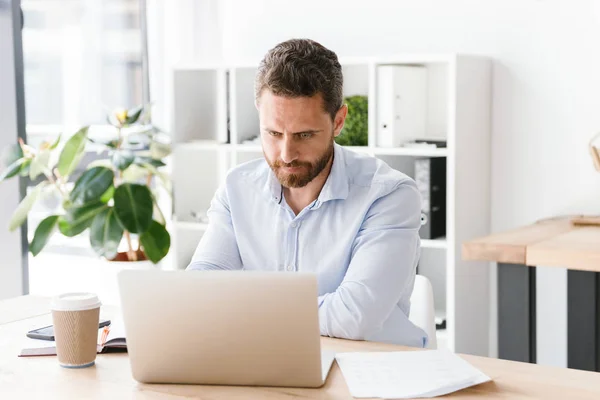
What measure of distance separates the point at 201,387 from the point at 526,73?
2.47 m

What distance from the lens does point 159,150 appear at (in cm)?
414

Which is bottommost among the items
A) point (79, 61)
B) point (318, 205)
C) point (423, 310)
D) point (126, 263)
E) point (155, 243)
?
point (126, 263)

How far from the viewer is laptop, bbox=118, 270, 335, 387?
1460mm

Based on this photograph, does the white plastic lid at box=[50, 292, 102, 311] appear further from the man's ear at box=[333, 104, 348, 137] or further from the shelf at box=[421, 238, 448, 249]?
the shelf at box=[421, 238, 448, 249]

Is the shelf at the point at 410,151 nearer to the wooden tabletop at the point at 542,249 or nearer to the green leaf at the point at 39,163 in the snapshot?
the wooden tabletop at the point at 542,249

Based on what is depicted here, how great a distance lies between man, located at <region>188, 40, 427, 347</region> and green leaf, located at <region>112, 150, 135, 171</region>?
1.69 metres

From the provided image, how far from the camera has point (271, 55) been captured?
84.8 inches

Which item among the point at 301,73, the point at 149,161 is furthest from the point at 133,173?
the point at 301,73

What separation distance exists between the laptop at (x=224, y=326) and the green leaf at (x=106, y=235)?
223 centimetres

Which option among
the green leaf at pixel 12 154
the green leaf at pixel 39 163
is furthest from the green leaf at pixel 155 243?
the green leaf at pixel 12 154

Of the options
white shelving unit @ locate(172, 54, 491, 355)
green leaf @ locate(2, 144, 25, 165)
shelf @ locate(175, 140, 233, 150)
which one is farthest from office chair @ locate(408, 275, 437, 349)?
green leaf @ locate(2, 144, 25, 165)

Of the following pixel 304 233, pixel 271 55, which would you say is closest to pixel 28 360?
pixel 304 233

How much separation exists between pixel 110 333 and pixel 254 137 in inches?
91.4

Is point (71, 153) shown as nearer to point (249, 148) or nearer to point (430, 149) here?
point (249, 148)
